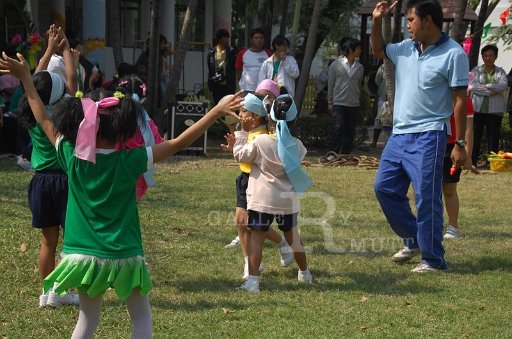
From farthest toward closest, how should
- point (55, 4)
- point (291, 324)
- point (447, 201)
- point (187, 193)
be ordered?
point (55, 4) < point (187, 193) < point (447, 201) < point (291, 324)

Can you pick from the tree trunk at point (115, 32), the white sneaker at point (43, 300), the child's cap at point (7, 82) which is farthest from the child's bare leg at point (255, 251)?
the tree trunk at point (115, 32)

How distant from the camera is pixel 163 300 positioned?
5848 mm

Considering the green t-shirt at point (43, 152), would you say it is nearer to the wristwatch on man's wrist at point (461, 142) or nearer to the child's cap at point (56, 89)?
the child's cap at point (56, 89)

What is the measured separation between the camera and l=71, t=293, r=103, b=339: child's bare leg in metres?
4.18

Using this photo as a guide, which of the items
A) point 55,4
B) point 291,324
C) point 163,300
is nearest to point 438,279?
point 291,324

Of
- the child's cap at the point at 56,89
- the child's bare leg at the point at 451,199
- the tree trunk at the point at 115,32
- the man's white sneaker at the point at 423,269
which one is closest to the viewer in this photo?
the child's cap at the point at 56,89

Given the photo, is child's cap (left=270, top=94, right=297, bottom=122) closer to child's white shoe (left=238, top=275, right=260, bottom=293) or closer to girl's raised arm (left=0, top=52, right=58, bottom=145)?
child's white shoe (left=238, top=275, right=260, bottom=293)

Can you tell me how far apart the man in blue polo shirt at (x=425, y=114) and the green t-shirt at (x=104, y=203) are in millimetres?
2946

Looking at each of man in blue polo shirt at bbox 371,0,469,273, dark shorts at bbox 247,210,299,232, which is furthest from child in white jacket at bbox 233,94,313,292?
man in blue polo shirt at bbox 371,0,469,273

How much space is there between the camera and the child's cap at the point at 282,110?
20.4 feet

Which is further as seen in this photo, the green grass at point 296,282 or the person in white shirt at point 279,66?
the person in white shirt at point 279,66

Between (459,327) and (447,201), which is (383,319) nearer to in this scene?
(459,327)

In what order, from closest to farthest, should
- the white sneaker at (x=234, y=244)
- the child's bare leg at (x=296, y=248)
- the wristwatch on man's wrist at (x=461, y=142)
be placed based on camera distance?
the child's bare leg at (x=296, y=248)
the wristwatch on man's wrist at (x=461, y=142)
the white sneaker at (x=234, y=244)

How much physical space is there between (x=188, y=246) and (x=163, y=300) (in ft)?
5.37
